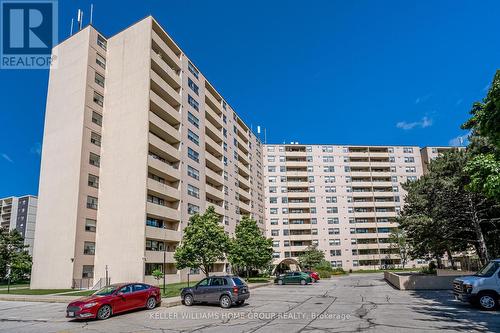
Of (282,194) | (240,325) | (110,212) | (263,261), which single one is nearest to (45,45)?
(110,212)

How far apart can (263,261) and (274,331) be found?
33234 mm

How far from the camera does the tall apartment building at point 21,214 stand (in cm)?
10744

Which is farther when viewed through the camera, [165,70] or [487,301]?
[165,70]

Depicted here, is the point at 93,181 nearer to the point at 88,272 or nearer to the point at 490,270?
the point at 88,272

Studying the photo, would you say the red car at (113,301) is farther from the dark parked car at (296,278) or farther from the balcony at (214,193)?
the balcony at (214,193)

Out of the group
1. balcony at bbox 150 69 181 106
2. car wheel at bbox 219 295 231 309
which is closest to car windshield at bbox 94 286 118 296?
car wheel at bbox 219 295 231 309

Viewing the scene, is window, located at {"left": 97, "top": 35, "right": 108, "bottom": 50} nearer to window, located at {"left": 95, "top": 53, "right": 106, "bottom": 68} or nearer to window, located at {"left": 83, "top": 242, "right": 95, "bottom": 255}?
window, located at {"left": 95, "top": 53, "right": 106, "bottom": 68}

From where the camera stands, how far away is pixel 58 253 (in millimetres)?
36594

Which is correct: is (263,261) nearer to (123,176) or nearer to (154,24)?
(123,176)

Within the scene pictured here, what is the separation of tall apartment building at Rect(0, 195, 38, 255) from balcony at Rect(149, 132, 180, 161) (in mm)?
86991

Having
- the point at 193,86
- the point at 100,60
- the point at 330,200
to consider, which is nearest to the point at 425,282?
the point at 193,86

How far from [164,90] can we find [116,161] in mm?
10612

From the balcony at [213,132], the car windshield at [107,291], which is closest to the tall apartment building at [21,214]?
the balcony at [213,132]

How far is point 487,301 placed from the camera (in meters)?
16.0
